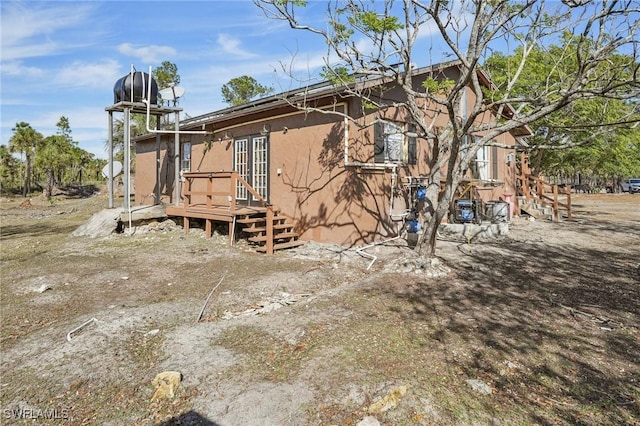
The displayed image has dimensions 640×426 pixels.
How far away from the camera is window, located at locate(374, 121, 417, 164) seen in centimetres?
899

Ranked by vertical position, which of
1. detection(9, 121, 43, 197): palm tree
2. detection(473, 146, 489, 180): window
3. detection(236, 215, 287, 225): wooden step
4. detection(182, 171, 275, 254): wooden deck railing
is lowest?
detection(236, 215, 287, 225): wooden step

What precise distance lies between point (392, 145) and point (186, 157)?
8.46m

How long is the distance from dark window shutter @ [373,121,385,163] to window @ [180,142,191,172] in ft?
26.6

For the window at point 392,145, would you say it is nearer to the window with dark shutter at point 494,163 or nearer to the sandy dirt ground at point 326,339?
the sandy dirt ground at point 326,339

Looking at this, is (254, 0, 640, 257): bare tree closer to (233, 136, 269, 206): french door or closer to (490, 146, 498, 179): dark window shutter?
(233, 136, 269, 206): french door

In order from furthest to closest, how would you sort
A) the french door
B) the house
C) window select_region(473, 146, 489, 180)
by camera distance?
window select_region(473, 146, 489, 180) → the french door → the house

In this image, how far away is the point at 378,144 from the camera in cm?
898

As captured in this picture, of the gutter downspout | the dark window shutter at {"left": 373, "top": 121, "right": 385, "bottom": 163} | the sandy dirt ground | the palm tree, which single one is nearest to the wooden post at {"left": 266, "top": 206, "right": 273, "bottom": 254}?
the sandy dirt ground

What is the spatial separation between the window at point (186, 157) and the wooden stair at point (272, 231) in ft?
18.1

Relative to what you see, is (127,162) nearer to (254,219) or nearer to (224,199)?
(224,199)

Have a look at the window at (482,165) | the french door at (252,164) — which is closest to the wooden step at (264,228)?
the french door at (252,164)

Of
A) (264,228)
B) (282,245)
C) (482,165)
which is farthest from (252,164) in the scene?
(482,165)

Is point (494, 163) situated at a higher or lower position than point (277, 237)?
higher

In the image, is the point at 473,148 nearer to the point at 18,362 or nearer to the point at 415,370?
the point at 415,370
